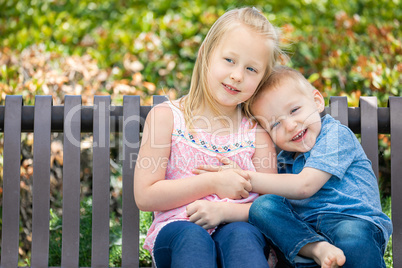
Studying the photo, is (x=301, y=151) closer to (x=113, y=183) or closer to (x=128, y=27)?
(x=113, y=183)

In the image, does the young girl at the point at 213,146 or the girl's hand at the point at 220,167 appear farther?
the girl's hand at the point at 220,167

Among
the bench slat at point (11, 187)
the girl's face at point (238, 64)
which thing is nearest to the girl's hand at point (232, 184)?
the girl's face at point (238, 64)

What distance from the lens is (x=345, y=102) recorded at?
281 cm

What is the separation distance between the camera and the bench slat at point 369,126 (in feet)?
9.08

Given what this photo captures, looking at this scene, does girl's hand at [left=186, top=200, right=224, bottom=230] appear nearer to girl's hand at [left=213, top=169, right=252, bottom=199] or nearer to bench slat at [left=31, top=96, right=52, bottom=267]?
girl's hand at [left=213, top=169, right=252, bottom=199]

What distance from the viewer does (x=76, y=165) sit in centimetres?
274

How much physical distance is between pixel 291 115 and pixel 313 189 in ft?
1.24

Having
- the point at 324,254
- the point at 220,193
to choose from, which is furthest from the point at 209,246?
the point at 324,254

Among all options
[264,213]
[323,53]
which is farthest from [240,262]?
[323,53]

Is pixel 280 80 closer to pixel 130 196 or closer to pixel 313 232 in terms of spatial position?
pixel 313 232

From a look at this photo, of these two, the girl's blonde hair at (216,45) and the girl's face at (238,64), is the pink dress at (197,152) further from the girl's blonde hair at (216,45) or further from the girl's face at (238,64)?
the girl's face at (238,64)

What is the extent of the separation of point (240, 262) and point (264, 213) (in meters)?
0.29

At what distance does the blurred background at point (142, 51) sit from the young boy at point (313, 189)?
A: 35.0 inches

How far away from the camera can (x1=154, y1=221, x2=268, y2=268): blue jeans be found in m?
2.10
